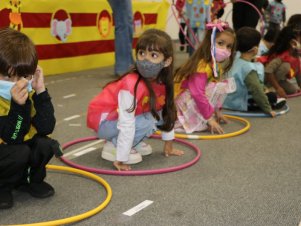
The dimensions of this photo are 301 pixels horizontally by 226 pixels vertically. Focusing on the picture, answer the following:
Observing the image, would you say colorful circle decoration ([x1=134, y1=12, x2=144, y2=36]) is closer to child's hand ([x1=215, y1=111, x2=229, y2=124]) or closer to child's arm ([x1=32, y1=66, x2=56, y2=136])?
child's hand ([x1=215, y1=111, x2=229, y2=124])

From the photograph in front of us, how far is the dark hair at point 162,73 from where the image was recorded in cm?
199

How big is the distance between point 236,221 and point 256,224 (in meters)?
0.07

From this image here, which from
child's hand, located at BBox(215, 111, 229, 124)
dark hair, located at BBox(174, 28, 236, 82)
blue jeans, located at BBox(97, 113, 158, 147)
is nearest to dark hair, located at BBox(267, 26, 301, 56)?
child's hand, located at BBox(215, 111, 229, 124)

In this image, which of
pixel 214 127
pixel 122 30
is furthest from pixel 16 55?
pixel 122 30

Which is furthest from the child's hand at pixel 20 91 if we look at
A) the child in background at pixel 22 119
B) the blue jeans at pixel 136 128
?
the blue jeans at pixel 136 128

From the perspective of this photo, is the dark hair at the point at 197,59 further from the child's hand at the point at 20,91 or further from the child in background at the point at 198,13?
the child in background at the point at 198,13

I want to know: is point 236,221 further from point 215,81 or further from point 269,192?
point 215,81

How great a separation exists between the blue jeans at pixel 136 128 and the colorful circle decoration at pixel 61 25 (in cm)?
263

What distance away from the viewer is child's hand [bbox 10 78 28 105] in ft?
4.84

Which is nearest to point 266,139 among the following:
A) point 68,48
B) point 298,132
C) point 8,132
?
point 298,132

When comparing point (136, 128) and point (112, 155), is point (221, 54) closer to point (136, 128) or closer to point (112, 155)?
point (136, 128)

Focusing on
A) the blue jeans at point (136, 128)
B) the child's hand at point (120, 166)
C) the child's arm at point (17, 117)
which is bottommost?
the child's hand at point (120, 166)

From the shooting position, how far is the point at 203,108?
2.65m

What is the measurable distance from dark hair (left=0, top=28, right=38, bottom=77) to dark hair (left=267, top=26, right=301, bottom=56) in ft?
8.74
